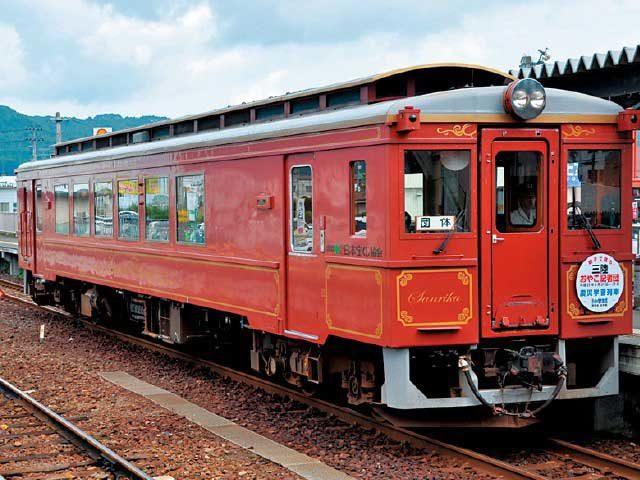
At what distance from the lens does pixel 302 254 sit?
32.3 ft

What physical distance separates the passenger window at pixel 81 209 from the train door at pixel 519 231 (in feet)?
30.0

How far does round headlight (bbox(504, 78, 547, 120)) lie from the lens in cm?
858

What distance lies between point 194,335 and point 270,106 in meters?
3.81

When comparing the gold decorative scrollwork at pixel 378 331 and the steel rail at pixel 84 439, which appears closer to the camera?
the steel rail at pixel 84 439

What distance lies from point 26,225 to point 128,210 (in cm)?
597

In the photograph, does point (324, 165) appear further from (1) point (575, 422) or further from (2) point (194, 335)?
(2) point (194, 335)

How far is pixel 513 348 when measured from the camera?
29.1 feet

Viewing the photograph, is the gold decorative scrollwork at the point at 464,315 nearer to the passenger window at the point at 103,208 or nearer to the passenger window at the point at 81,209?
the passenger window at the point at 103,208

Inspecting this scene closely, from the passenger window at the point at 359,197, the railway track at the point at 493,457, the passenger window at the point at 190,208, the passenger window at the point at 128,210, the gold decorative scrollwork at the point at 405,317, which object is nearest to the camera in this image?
the railway track at the point at 493,457

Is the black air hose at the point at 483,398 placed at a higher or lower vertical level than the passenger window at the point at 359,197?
lower

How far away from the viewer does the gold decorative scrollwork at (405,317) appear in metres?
8.41

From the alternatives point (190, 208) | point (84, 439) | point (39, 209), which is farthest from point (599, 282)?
point (39, 209)

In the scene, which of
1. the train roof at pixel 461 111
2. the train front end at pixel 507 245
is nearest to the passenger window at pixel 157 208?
the train roof at pixel 461 111

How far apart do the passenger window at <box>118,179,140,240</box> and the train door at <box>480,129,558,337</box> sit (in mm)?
6801
